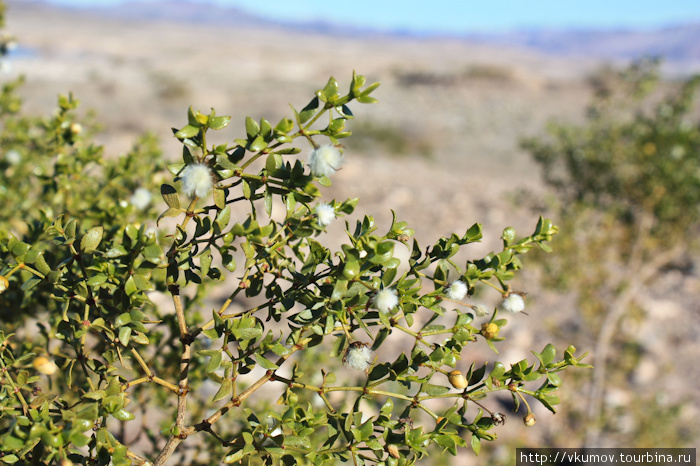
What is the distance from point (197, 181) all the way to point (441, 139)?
19943 millimetres

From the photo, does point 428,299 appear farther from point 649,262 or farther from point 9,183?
point 649,262

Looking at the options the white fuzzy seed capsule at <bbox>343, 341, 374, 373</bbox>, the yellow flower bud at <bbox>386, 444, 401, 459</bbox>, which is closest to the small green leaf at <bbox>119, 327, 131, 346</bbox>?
the white fuzzy seed capsule at <bbox>343, 341, 374, 373</bbox>

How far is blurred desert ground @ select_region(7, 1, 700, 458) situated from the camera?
21.1 feet

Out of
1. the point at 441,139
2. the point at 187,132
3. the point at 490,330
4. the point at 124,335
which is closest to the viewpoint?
the point at 187,132

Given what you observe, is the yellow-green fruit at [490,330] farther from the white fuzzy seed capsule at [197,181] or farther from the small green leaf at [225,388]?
Result: the white fuzzy seed capsule at [197,181]

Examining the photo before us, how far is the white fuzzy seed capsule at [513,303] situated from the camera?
1302 mm

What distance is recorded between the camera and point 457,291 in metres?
1.15

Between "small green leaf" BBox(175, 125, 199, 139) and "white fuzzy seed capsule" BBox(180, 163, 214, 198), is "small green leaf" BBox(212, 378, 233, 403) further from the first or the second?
"small green leaf" BBox(175, 125, 199, 139)

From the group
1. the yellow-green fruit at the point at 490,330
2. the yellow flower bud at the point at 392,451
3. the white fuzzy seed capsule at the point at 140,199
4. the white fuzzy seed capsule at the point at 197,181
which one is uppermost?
A: the white fuzzy seed capsule at the point at 197,181

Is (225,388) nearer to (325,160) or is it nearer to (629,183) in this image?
(325,160)

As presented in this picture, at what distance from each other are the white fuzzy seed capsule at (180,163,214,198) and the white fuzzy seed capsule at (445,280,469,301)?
1.81 ft

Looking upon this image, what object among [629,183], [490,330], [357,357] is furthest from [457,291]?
[629,183]

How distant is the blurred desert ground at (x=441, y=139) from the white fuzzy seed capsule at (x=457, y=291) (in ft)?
6.62

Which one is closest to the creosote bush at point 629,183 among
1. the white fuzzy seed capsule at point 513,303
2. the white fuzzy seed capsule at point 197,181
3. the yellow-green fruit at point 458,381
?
the white fuzzy seed capsule at point 513,303
